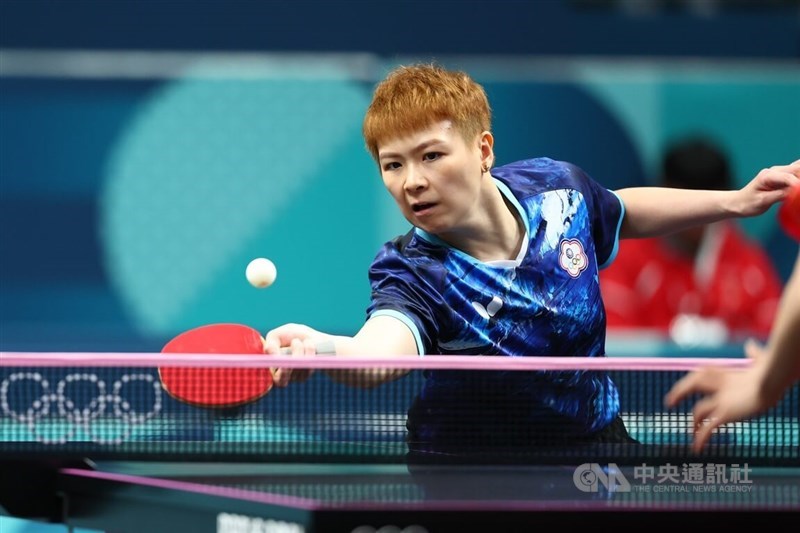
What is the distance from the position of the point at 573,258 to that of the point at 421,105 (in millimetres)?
617

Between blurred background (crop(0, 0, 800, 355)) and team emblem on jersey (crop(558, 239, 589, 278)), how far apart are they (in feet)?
13.5

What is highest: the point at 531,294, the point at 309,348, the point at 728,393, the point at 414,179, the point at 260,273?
the point at 414,179

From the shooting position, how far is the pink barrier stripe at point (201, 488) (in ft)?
7.95

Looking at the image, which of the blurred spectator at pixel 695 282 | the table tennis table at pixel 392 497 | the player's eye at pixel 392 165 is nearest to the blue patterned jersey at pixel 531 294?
the player's eye at pixel 392 165

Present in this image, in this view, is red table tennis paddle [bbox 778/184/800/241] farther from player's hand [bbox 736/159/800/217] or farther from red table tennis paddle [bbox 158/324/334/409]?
red table tennis paddle [bbox 158/324/334/409]

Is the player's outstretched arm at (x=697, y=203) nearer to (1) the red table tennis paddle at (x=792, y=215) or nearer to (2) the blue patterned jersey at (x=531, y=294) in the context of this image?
(2) the blue patterned jersey at (x=531, y=294)

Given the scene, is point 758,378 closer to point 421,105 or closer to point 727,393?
point 727,393

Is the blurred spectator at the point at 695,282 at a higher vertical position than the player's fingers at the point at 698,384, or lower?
higher

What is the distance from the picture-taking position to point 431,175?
3.27m

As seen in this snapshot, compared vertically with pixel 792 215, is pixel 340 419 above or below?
below

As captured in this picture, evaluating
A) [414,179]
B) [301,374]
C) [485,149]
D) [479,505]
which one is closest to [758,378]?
[479,505]

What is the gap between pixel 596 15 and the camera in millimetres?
8734

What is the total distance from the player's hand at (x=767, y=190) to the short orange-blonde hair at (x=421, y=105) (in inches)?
29.3

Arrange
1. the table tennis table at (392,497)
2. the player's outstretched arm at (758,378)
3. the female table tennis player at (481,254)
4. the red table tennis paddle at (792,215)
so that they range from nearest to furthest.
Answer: the player's outstretched arm at (758,378)
the table tennis table at (392,497)
the red table tennis paddle at (792,215)
the female table tennis player at (481,254)
